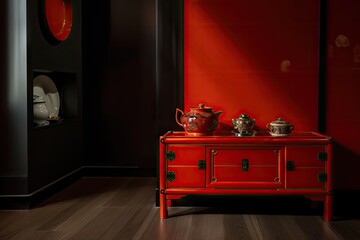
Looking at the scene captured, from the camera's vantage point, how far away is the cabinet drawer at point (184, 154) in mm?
3324

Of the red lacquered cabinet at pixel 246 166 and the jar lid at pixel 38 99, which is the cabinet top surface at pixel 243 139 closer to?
the red lacquered cabinet at pixel 246 166

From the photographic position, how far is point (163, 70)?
3.74m

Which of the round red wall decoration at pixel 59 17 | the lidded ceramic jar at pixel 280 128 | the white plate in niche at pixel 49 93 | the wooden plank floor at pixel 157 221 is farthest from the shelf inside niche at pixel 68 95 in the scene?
the lidded ceramic jar at pixel 280 128

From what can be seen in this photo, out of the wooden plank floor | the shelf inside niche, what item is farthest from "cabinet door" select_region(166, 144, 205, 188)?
the shelf inside niche

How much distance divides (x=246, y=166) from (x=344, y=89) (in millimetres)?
1007

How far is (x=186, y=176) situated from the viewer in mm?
3340

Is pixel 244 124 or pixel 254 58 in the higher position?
pixel 254 58

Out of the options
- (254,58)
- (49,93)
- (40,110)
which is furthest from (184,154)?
(49,93)

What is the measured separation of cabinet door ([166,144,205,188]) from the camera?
3.33 meters

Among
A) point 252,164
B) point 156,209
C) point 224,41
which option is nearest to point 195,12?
point 224,41

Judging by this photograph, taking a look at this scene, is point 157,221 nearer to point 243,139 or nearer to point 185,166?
point 185,166

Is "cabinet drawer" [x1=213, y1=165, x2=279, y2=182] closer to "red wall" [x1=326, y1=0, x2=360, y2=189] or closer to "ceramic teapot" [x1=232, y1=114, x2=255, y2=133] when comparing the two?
"ceramic teapot" [x1=232, y1=114, x2=255, y2=133]

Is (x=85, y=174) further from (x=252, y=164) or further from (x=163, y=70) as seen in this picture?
(x=252, y=164)

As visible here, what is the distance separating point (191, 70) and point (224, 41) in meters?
0.33
